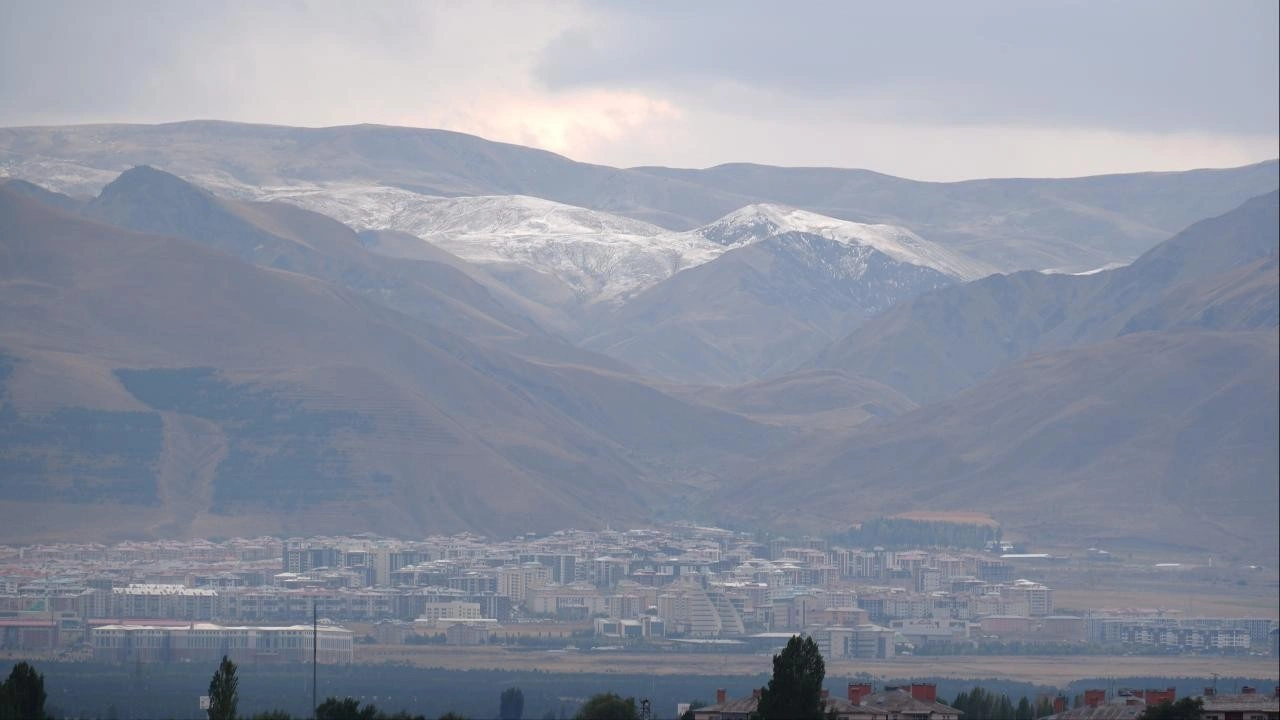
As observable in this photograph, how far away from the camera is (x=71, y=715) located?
5984 inches

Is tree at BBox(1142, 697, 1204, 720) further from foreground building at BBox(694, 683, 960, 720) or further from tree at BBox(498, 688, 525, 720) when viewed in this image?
tree at BBox(498, 688, 525, 720)

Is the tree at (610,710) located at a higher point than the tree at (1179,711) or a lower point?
higher

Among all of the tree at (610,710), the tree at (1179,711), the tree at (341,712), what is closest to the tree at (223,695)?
the tree at (341,712)

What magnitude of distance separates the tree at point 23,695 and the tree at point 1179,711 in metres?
35.5

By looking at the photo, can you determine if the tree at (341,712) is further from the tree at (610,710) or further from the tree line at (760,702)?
the tree at (610,710)

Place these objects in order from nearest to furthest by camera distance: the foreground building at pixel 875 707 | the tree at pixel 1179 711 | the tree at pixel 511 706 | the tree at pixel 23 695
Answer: the tree at pixel 1179 711, the tree at pixel 23 695, the foreground building at pixel 875 707, the tree at pixel 511 706

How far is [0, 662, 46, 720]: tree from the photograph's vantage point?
95.1 m

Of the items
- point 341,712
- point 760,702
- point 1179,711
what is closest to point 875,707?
point 760,702

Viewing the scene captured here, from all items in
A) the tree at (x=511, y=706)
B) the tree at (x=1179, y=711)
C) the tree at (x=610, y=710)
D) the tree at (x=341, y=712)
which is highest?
the tree at (x=511, y=706)

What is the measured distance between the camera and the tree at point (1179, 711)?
83500mm

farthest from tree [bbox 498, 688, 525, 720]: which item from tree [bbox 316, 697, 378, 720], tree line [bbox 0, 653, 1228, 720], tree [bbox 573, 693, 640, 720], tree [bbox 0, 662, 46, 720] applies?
tree [bbox 316, 697, 378, 720]

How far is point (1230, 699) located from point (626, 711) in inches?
854

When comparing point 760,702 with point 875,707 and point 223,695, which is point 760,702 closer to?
point 875,707

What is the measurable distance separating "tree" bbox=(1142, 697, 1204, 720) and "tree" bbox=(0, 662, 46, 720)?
35519mm
